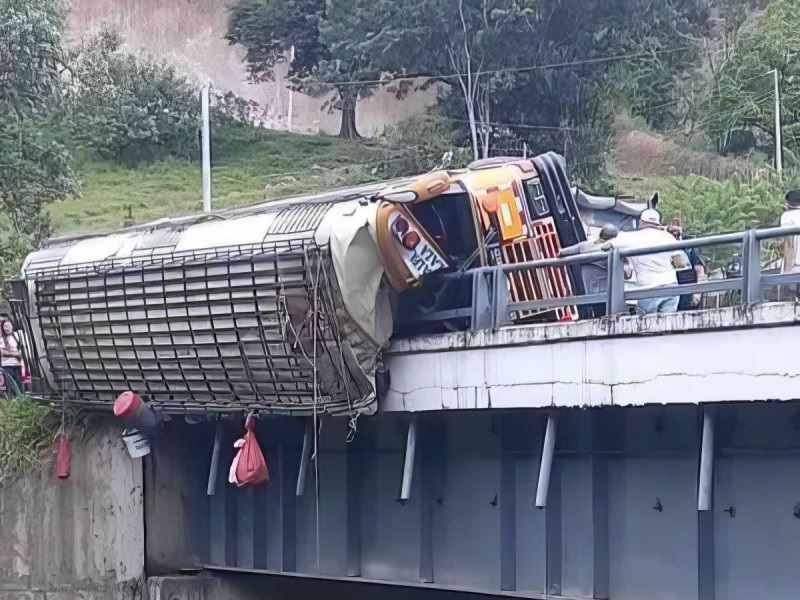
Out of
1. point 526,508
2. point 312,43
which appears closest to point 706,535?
point 526,508

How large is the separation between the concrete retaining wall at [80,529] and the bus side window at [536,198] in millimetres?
6794

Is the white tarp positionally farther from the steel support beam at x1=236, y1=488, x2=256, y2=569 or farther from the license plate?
the steel support beam at x1=236, y1=488, x2=256, y2=569

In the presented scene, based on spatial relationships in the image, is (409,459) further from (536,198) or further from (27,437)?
(27,437)

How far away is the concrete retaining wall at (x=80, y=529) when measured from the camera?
55.4 ft

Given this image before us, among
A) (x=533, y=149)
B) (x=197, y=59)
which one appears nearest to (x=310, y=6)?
Result: (x=197, y=59)

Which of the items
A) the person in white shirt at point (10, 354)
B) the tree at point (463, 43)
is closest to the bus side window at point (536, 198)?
the person in white shirt at point (10, 354)

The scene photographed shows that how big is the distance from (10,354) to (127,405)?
227 inches

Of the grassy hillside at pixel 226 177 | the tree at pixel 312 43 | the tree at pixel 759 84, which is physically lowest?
the grassy hillside at pixel 226 177

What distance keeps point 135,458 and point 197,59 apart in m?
45.5

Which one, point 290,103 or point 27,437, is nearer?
point 27,437

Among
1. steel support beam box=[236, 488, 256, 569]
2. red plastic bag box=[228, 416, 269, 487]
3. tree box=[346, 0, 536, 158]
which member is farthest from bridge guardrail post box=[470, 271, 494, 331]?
tree box=[346, 0, 536, 158]

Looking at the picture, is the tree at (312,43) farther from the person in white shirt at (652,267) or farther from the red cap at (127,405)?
the person in white shirt at (652,267)

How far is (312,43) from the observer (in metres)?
58.1

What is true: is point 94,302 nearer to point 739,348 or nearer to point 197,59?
point 739,348
